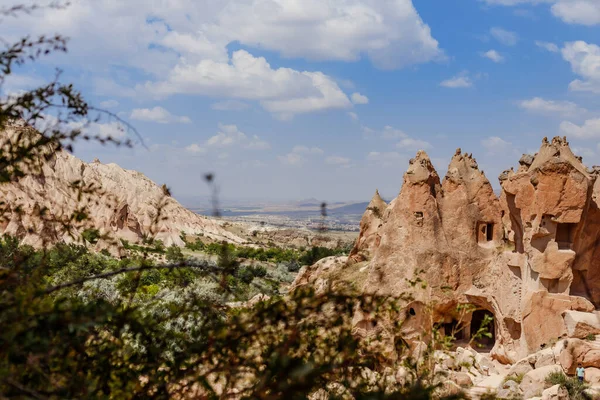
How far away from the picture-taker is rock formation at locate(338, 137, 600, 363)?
1638cm

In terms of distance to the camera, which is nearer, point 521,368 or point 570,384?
point 570,384

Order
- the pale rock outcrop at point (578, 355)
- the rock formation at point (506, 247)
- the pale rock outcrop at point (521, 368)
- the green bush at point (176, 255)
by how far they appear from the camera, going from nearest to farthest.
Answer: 1. the green bush at point (176, 255)
2. the pale rock outcrop at point (578, 355)
3. the pale rock outcrop at point (521, 368)
4. the rock formation at point (506, 247)

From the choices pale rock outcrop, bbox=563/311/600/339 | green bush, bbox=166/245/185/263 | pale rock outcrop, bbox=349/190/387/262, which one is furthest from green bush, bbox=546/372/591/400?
green bush, bbox=166/245/185/263

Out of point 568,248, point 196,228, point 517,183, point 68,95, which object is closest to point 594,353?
point 568,248

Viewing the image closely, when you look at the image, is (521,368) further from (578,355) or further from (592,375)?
(592,375)

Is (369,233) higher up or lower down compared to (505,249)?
higher up

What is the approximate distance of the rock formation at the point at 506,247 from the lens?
16375mm

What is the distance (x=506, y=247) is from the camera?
1912cm

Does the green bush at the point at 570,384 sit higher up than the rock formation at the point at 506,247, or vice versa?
the rock formation at the point at 506,247

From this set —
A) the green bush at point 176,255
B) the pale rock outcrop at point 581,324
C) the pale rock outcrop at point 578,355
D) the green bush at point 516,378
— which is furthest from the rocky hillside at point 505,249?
the green bush at point 176,255

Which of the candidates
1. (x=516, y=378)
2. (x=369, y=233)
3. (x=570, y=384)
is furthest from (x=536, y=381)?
(x=369, y=233)

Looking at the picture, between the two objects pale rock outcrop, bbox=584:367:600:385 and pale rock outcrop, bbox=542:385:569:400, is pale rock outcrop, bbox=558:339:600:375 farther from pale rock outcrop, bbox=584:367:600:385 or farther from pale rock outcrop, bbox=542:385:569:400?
pale rock outcrop, bbox=542:385:569:400

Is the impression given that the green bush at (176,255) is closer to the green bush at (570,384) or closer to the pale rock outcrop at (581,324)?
the green bush at (570,384)

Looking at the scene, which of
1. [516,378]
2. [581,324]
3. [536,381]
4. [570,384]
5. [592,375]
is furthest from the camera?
[581,324]
